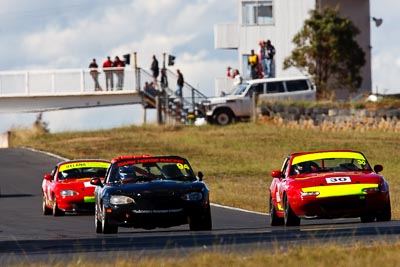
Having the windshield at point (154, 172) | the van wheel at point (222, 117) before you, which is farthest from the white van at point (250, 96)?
the windshield at point (154, 172)

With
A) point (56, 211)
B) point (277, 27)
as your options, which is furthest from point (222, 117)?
point (56, 211)

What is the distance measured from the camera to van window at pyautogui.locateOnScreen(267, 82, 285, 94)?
60.5 metres

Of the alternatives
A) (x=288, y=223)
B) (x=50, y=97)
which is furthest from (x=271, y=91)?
(x=288, y=223)

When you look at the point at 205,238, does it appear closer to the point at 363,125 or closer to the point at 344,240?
the point at 344,240

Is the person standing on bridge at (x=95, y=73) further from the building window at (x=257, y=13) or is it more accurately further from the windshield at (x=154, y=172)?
the windshield at (x=154, y=172)

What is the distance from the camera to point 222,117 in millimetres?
60219

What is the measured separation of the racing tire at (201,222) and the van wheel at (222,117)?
38016 mm

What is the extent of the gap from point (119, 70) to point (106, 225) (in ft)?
138

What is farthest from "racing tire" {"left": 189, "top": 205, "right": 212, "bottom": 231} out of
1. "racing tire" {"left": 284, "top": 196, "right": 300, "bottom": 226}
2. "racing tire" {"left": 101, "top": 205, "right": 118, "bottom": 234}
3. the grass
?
the grass

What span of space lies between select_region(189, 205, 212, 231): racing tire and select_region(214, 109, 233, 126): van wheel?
3802 centimetres

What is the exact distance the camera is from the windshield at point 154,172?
74.4ft

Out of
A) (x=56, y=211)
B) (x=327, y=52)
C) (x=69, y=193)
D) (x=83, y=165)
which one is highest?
(x=327, y=52)

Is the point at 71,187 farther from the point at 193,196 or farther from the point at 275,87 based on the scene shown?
the point at 275,87

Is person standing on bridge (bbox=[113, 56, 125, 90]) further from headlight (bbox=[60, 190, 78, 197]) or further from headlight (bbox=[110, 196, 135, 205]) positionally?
headlight (bbox=[110, 196, 135, 205])
